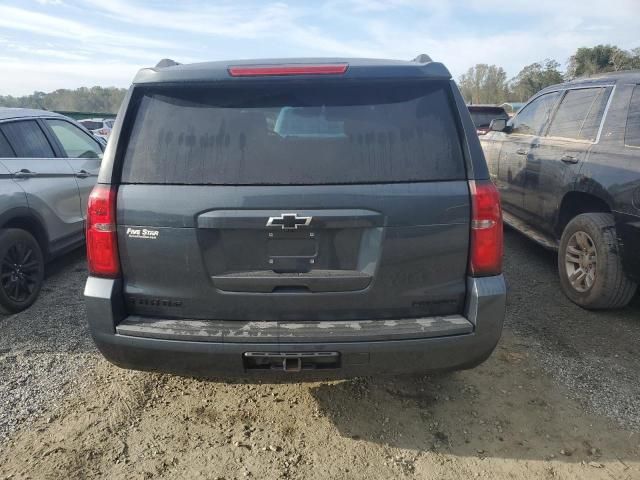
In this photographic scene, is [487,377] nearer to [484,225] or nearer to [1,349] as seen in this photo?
[484,225]

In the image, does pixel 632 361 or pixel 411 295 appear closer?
pixel 411 295

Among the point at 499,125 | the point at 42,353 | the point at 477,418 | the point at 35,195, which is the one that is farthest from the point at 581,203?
the point at 35,195

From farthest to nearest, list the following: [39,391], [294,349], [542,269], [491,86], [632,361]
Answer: [491,86], [542,269], [632,361], [39,391], [294,349]

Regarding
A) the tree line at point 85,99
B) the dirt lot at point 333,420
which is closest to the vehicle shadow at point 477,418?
the dirt lot at point 333,420

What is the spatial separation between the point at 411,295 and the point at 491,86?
5157 cm

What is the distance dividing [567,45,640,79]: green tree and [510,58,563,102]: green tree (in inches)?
53.4

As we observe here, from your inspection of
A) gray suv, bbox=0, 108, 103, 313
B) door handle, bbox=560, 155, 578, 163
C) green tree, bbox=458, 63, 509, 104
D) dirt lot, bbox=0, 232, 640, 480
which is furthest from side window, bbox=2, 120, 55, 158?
green tree, bbox=458, 63, 509, 104

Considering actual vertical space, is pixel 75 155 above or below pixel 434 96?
below

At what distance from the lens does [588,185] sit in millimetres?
4117

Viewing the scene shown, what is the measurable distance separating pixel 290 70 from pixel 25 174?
11.3 feet

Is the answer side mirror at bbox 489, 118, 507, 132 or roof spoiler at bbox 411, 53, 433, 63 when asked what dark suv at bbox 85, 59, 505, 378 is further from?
side mirror at bbox 489, 118, 507, 132

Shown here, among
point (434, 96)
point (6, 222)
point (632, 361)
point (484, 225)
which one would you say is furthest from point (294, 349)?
point (6, 222)

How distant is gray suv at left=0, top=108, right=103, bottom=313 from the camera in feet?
13.7

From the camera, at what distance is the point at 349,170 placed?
2217 mm
